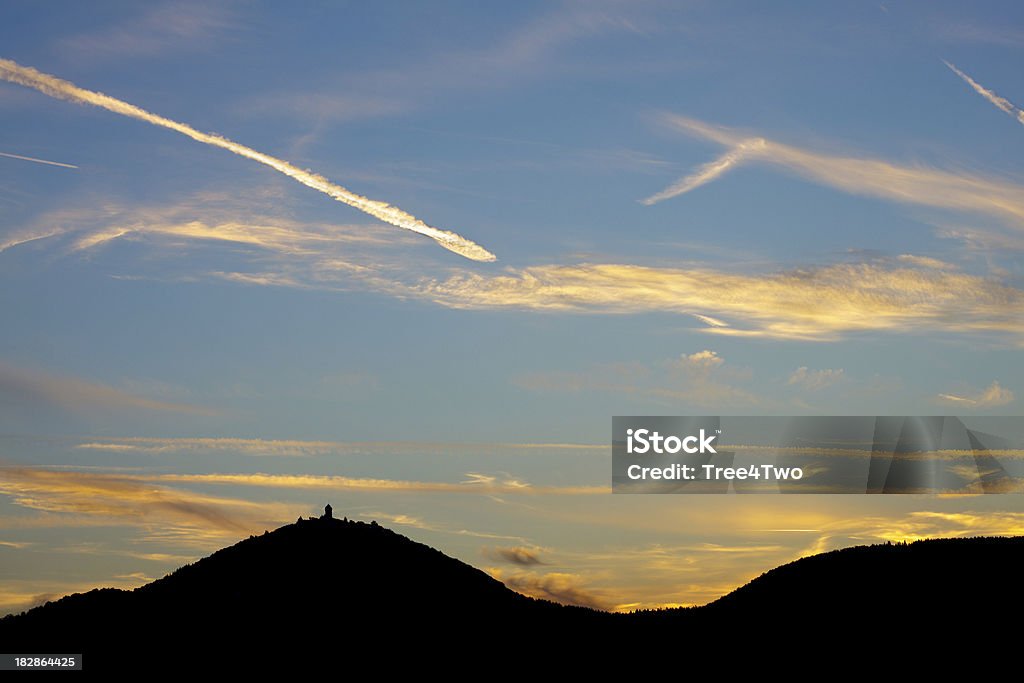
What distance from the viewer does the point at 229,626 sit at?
197 m

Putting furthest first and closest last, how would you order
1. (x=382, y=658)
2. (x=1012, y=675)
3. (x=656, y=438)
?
1. (x=382, y=658)
2. (x=1012, y=675)
3. (x=656, y=438)

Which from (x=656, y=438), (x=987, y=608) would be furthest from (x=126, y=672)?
(x=987, y=608)

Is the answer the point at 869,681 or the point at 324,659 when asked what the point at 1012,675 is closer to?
the point at 869,681

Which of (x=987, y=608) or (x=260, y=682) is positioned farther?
(x=987, y=608)

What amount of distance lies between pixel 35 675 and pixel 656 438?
443 ft

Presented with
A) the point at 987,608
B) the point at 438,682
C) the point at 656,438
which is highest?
the point at 656,438

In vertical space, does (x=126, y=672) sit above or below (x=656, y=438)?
below

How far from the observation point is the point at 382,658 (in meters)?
194

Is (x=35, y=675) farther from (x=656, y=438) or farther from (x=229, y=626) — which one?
(x=656, y=438)

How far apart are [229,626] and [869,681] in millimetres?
114220

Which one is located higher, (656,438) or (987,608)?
(656,438)

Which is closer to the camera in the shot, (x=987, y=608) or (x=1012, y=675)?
(x=1012, y=675)

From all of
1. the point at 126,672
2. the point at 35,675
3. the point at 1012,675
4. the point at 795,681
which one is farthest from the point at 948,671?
the point at 35,675

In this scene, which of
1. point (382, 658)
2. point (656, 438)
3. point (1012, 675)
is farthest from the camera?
point (382, 658)
